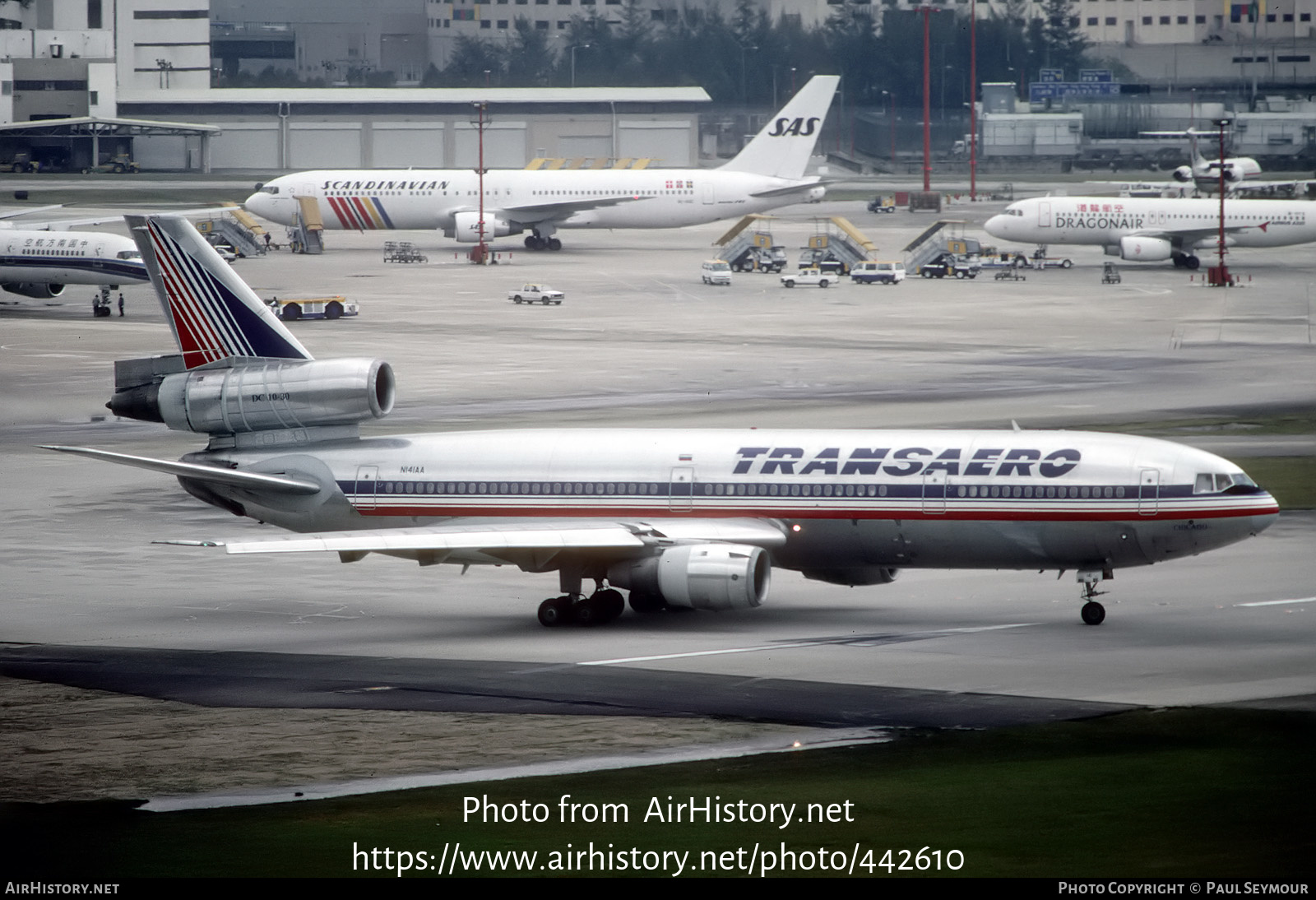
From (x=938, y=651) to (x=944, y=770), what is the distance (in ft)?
31.1

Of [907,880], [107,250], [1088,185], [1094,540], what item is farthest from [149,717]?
[1088,185]

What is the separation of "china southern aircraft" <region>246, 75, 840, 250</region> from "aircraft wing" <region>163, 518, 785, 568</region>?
101m

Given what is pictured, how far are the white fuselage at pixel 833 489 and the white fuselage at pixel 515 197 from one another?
9923 cm

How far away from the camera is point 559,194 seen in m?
142

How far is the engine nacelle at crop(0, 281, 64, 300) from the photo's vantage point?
10394 centimetres

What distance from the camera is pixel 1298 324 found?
96.1m

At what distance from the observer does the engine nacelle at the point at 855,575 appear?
39844 millimetres

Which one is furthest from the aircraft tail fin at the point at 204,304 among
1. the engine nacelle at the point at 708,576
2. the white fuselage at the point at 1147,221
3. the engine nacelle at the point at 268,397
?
the white fuselage at the point at 1147,221

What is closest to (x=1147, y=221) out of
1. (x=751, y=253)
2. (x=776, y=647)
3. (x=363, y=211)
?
(x=751, y=253)

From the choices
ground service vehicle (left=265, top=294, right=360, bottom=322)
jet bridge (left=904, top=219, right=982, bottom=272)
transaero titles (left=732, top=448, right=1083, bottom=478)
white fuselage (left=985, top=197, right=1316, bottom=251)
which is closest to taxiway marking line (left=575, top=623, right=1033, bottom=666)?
transaero titles (left=732, top=448, right=1083, bottom=478)

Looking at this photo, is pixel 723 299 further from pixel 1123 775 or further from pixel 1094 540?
pixel 1123 775

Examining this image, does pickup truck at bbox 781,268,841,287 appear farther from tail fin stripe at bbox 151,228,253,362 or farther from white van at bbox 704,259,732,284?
tail fin stripe at bbox 151,228,253,362

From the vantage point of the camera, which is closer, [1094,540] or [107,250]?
[1094,540]

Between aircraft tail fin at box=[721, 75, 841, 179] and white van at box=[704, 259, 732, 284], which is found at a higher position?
aircraft tail fin at box=[721, 75, 841, 179]
